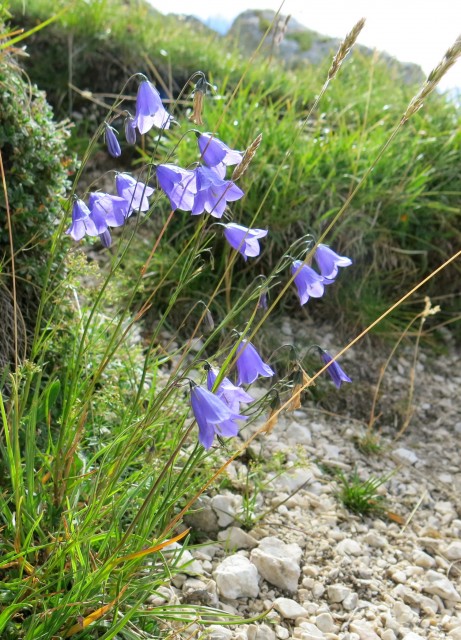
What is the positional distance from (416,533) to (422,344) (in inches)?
64.6

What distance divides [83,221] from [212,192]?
391 mm

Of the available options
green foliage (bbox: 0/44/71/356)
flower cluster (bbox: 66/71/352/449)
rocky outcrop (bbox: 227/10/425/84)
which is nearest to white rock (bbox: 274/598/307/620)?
flower cluster (bbox: 66/71/352/449)

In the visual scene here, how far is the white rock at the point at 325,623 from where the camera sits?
2.15 m

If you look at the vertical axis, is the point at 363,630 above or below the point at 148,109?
below

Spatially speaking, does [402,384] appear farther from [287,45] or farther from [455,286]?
[287,45]

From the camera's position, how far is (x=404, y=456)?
338 centimetres

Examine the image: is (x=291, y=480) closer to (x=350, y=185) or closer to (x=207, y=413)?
(x=207, y=413)

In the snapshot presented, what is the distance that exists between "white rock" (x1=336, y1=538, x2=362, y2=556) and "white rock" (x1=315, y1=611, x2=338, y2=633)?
1.26ft

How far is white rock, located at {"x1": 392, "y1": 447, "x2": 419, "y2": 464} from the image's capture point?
3.36 m

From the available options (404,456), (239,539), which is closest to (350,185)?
(404,456)

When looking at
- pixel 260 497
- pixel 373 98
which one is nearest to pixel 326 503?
pixel 260 497

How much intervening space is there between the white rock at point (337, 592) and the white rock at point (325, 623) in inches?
4.9

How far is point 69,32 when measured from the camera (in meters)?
5.50

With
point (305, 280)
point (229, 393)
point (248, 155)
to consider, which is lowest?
point (229, 393)
